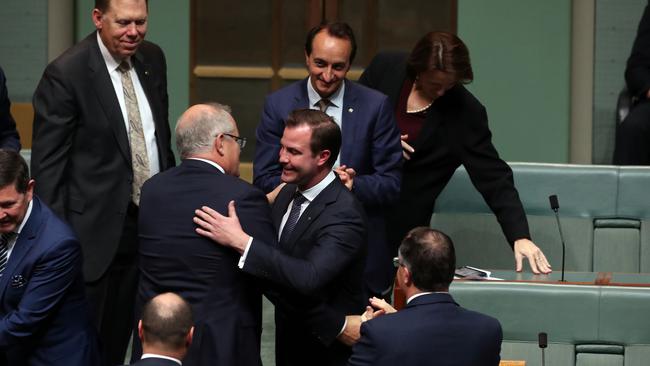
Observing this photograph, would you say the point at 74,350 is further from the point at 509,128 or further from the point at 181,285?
the point at 509,128

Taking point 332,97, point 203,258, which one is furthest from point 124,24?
point 203,258

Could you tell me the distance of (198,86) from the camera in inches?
299

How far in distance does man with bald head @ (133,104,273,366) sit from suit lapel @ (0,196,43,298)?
14.7 inches

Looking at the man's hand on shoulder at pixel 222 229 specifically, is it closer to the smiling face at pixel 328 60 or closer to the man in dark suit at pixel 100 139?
the man in dark suit at pixel 100 139

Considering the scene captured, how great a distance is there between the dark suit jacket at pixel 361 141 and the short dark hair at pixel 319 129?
0.65 metres

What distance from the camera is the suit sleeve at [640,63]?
22.0 feet

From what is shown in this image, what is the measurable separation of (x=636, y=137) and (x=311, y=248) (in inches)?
114

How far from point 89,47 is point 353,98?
35.4 inches

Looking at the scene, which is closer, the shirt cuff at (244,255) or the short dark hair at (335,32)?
the shirt cuff at (244,255)

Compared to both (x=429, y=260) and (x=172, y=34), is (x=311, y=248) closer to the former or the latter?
(x=429, y=260)

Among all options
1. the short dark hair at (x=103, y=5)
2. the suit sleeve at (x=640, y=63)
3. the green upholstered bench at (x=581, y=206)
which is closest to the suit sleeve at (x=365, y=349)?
the short dark hair at (x=103, y=5)

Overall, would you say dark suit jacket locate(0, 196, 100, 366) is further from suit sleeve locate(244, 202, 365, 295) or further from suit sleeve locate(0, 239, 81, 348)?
suit sleeve locate(244, 202, 365, 295)

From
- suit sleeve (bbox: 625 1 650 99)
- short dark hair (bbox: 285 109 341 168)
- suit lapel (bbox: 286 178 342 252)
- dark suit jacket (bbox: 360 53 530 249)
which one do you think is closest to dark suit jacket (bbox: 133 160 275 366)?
suit lapel (bbox: 286 178 342 252)

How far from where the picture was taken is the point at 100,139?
475 centimetres
